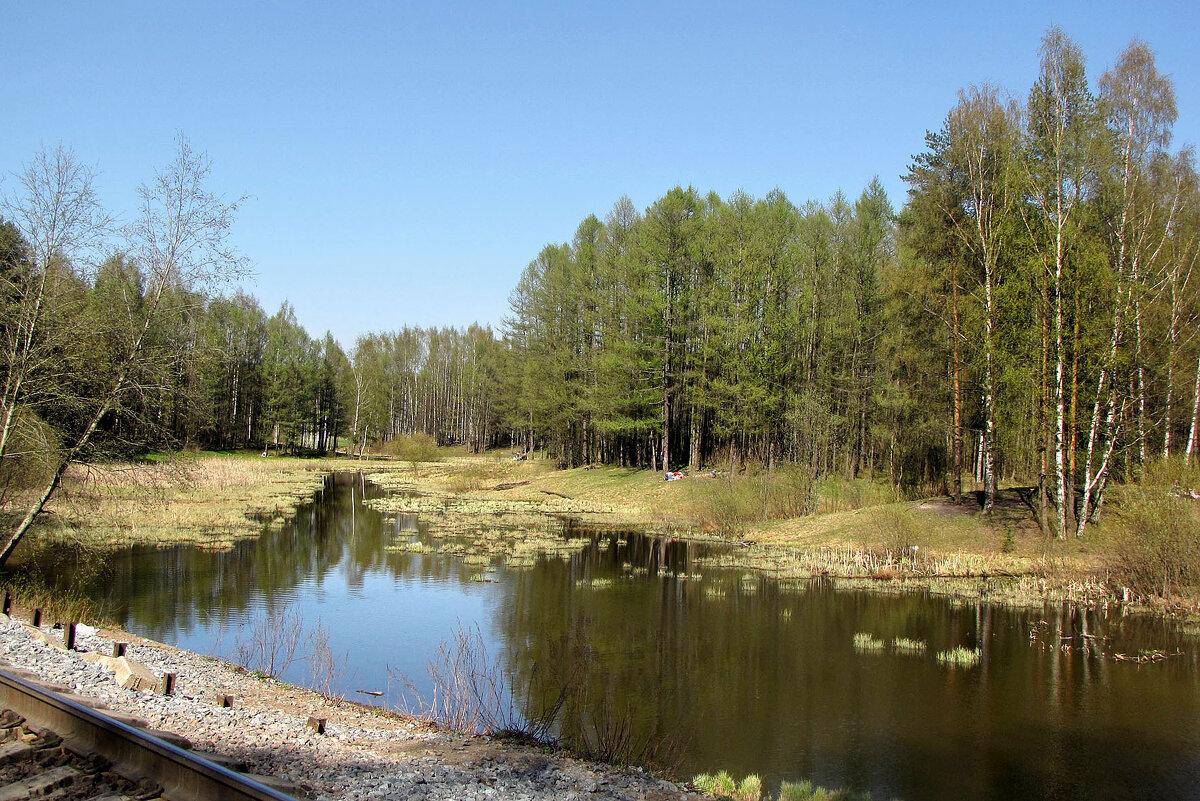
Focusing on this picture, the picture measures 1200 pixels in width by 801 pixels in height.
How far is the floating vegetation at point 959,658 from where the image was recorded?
14312 mm

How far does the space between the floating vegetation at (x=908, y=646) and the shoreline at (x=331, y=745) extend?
9157 millimetres

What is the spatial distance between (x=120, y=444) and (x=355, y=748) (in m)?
11.2

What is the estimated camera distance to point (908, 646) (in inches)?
603

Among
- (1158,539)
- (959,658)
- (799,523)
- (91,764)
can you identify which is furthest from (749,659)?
(799,523)

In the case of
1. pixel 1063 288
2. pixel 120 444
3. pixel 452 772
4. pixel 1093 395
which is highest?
pixel 1063 288

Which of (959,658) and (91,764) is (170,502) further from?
(959,658)

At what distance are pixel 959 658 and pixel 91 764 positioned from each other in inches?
540

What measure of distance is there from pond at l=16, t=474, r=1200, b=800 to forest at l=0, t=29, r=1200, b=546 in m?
4.43

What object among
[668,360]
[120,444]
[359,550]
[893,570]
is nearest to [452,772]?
[120,444]

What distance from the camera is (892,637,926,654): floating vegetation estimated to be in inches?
595

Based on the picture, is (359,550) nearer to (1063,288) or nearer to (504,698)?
(504,698)

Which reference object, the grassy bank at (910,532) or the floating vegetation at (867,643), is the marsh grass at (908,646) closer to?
the floating vegetation at (867,643)

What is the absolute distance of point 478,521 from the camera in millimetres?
33562

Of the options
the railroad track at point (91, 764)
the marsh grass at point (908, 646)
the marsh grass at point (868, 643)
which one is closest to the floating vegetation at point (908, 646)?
the marsh grass at point (908, 646)
